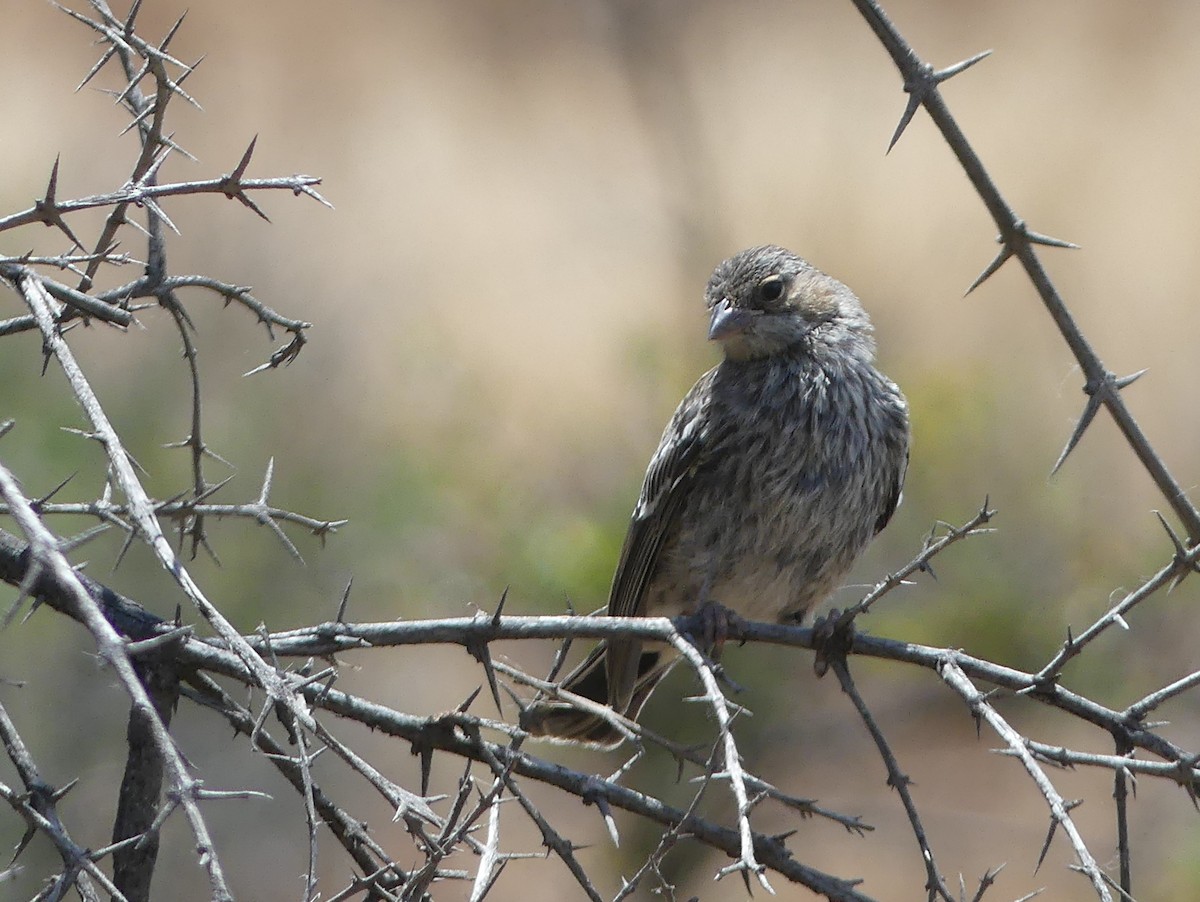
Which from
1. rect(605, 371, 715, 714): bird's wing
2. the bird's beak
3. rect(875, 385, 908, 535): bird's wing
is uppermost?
the bird's beak

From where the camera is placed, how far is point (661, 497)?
15.4ft

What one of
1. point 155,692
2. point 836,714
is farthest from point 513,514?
point 155,692

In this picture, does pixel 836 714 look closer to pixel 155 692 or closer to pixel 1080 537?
pixel 1080 537

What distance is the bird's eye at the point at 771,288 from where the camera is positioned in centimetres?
486

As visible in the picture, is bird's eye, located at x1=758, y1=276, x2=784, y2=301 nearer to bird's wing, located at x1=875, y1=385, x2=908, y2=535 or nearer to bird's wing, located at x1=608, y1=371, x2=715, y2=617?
bird's wing, located at x1=608, y1=371, x2=715, y2=617

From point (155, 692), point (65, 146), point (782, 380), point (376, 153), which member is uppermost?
point (376, 153)

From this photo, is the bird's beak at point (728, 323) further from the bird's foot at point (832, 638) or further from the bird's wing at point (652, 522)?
the bird's foot at point (832, 638)

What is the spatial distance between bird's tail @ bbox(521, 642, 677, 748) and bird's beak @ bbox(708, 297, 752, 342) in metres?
1.14

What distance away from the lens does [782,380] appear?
4.67m

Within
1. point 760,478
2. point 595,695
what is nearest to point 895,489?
point 760,478

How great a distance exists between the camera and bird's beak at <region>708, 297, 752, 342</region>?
15.6ft

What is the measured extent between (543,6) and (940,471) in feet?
47.6

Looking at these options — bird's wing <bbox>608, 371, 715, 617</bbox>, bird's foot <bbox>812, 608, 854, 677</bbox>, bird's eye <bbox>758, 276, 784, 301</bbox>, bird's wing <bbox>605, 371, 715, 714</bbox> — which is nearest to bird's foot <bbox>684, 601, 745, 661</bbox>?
bird's foot <bbox>812, 608, 854, 677</bbox>

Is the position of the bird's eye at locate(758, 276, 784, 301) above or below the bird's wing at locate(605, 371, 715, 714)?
above
